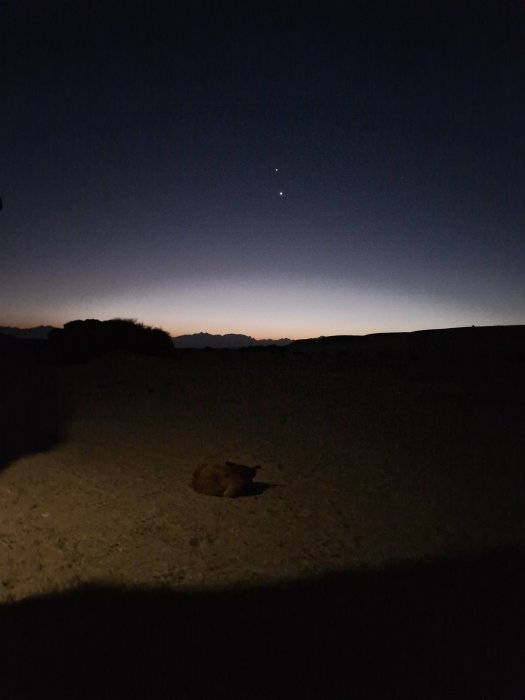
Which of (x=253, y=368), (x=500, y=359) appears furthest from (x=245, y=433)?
(x=500, y=359)

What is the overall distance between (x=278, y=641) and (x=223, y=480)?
9.52 feet

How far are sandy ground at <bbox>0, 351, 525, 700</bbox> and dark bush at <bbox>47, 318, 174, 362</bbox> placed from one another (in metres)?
6.93

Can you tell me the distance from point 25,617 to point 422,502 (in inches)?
156

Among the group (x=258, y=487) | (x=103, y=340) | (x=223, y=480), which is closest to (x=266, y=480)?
(x=258, y=487)

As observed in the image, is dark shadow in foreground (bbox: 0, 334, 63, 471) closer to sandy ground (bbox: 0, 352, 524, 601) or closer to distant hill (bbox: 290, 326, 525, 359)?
sandy ground (bbox: 0, 352, 524, 601)

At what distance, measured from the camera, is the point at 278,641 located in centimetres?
331

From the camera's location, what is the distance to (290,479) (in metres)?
6.74

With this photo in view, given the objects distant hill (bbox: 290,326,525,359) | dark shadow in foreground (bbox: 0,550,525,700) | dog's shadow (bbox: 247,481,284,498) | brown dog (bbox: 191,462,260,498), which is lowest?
dark shadow in foreground (bbox: 0,550,525,700)

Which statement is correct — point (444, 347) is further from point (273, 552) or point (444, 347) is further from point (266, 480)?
point (273, 552)

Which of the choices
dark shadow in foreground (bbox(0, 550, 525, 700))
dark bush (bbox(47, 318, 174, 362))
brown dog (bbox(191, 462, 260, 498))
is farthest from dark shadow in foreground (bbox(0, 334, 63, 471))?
dark shadow in foreground (bbox(0, 550, 525, 700))

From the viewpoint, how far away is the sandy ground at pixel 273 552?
308 centimetres

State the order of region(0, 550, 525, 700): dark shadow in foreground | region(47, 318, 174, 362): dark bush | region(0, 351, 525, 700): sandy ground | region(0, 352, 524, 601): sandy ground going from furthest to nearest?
1. region(47, 318, 174, 362): dark bush
2. region(0, 352, 524, 601): sandy ground
3. region(0, 351, 525, 700): sandy ground
4. region(0, 550, 525, 700): dark shadow in foreground

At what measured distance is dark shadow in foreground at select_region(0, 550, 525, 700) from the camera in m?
2.94

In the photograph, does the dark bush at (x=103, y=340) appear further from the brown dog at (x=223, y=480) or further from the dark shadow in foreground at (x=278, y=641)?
the dark shadow in foreground at (x=278, y=641)
